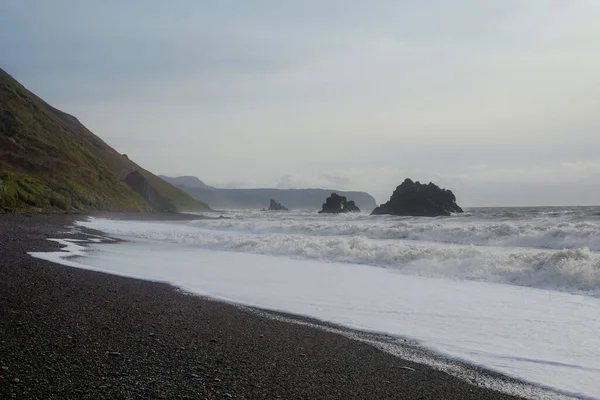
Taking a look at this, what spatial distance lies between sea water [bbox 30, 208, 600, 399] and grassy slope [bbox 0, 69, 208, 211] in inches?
1064

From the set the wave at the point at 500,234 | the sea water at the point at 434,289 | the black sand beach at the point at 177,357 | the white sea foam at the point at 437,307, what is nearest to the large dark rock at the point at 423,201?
the wave at the point at 500,234

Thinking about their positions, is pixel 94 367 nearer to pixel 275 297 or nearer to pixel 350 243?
pixel 275 297

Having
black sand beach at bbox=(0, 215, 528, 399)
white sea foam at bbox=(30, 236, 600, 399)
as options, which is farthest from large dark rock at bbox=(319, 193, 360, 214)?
black sand beach at bbox=(0, 215, 528, 399)

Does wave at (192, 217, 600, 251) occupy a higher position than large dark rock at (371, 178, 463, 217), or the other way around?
large dark rock at (371, 178, 463, 217)

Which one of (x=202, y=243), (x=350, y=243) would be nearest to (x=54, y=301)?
(x=350, y=243)

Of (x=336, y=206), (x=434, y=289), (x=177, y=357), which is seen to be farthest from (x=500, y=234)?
(x=336, y=206)

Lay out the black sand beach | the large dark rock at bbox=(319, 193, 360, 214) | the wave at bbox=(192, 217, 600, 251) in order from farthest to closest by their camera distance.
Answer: the large dark rock at bbox=(319, 193, 360, 214)
the wave at bbox=(192, 217, 600, 251)
the black sand beach

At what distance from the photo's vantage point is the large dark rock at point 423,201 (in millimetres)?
72938

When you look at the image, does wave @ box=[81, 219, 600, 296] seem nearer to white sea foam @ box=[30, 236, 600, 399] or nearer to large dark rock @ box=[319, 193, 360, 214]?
white sea foam @ box=[30, 236, 600, 399]

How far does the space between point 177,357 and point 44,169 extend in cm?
6035

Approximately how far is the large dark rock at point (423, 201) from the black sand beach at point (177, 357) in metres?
67.6

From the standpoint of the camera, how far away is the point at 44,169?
189ft

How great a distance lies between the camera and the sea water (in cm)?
633

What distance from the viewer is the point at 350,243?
19844mm
